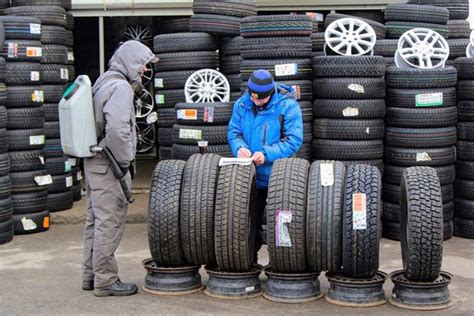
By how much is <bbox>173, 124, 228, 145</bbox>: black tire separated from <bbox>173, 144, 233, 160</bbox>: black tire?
5 cm

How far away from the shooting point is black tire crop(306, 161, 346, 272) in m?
7.10

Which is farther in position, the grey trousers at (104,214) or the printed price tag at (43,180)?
the printed price tag at (43,180)

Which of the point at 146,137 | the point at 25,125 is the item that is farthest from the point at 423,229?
the point at 146,137

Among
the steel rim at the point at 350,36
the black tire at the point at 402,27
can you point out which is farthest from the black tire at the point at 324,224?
the black tire at the point at 402,27

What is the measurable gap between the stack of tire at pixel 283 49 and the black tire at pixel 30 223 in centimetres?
331

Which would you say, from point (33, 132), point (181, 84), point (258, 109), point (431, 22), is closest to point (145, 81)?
point (181, 84)

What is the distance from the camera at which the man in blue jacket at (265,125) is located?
7543 millimetres

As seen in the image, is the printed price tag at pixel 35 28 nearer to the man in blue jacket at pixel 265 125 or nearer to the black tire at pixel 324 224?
the man in blue jacket at pixel 265 125

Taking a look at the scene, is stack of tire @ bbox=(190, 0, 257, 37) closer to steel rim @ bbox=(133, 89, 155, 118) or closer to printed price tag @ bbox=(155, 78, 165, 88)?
printed price tag @ bbox=(155, 78, 165, 88)

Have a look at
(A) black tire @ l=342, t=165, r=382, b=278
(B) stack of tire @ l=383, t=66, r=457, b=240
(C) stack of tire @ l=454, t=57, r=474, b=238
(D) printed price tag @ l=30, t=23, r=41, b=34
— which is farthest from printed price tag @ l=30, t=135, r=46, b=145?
(C) stack of tire @ l=454, t=57, r=474, b=238

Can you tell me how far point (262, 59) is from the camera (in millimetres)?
10078

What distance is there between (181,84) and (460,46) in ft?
12.9

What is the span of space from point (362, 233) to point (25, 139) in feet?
17.9

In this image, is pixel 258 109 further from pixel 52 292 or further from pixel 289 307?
pixel 52 292
